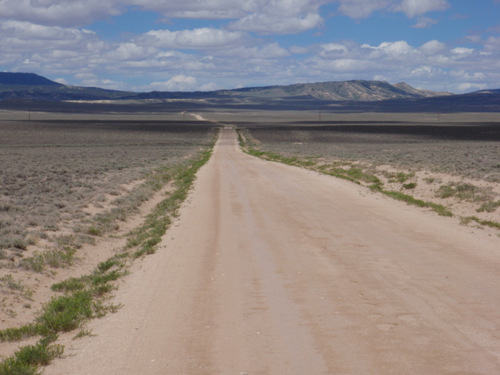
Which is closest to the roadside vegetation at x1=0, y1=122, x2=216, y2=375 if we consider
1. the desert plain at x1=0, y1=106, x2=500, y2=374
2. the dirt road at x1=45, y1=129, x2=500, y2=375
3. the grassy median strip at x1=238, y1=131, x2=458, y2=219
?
the desert plain at x1=0, y1=106, x2=500, y2=374

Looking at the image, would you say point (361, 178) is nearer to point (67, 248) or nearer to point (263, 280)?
point (67, 248)

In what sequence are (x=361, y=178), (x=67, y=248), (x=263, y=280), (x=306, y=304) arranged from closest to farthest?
(x=306, y=304)
(x=263, y=280)
(x=67, y=248)
(x=361, y=178)

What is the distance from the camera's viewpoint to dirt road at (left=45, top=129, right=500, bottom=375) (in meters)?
6.66

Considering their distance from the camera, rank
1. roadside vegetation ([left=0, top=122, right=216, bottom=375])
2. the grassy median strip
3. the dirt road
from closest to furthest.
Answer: the dirt road, roadside vegetation ([left=0, top=122, right=216, bottom=375]), the grassy median strip

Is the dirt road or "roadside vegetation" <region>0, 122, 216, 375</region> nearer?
the dirt road

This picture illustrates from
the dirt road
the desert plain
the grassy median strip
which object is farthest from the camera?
the grassy median strip

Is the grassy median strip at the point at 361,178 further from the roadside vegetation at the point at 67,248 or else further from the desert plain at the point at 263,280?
the roadside vegetation at the point at 67,248

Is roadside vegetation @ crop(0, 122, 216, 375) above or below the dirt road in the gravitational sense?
below

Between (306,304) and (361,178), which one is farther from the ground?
(306,304)

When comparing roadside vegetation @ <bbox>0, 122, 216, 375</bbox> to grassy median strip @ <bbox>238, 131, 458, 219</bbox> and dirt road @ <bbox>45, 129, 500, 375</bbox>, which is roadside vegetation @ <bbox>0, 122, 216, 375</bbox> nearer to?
dirt road @ <bbox>45, 129, 500, 375</bbox>

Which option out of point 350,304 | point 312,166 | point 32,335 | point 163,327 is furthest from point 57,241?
point 312,166

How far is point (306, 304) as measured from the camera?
875cm

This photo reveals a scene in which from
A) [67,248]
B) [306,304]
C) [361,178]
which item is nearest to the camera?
[306,304]

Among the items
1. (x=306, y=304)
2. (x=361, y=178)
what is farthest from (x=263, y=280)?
(x=361, y=178)
